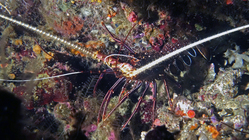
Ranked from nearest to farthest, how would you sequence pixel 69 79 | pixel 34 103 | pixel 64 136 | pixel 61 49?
pixel 64 136 → pixel 34 103 → pixel 69 79 → pixel 61 49

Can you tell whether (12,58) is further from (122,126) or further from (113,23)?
(122,126)

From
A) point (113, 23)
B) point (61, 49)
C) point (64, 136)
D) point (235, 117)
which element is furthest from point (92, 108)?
point (235, 117)

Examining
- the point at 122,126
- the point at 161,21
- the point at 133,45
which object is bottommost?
the point at 122,126

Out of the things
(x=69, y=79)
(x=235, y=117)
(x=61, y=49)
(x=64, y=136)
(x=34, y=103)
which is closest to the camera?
(x=235, y=117)

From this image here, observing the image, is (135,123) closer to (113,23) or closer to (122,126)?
(122,126)

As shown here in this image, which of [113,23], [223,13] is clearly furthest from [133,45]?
[223,13]

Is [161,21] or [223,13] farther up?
[223,13]

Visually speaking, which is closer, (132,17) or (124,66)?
(132,17)

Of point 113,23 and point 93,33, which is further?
point 93,33

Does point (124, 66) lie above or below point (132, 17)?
below
